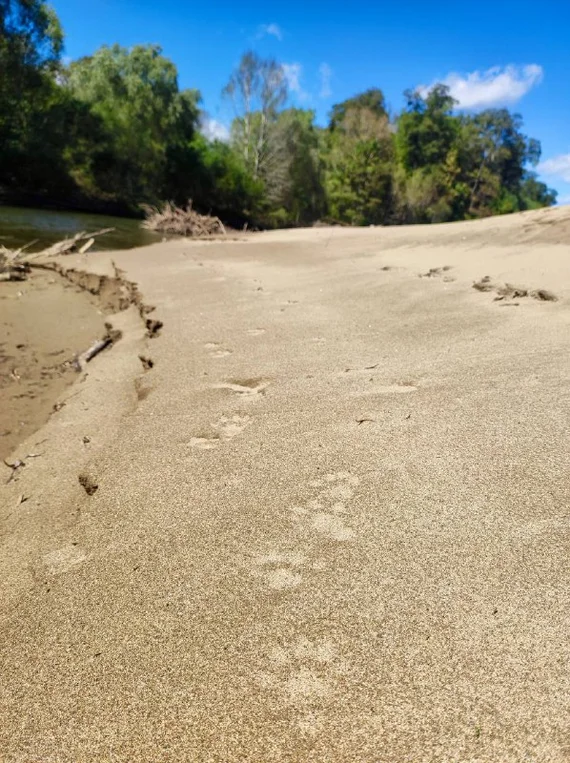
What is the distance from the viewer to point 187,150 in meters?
29.8

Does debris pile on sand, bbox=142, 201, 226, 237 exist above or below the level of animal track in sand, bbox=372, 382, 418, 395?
above

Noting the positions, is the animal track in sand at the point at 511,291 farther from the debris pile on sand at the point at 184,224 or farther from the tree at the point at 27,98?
the tree at the point at 27,98

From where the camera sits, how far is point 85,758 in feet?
3.40

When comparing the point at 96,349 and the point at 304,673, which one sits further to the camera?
the point at 96,349

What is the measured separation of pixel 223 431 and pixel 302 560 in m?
0.93

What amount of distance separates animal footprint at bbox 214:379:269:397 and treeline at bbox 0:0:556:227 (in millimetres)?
23349

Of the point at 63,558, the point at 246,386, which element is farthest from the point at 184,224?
the point at 63,558

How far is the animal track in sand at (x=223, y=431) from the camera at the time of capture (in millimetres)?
2184

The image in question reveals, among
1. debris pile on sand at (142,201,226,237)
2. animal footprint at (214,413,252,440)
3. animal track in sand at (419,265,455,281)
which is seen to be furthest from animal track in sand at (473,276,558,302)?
debris pile on sand at (142,201,226,237)

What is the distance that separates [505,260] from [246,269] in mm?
3340

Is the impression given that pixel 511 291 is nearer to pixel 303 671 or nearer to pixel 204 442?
pixel 204 442

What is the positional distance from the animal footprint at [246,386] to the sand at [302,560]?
0.08ft

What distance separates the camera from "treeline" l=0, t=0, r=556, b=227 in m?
24.3

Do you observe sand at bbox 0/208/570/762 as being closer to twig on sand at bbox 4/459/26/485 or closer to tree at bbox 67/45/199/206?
twig on sand at bbox 4/459/26/485
